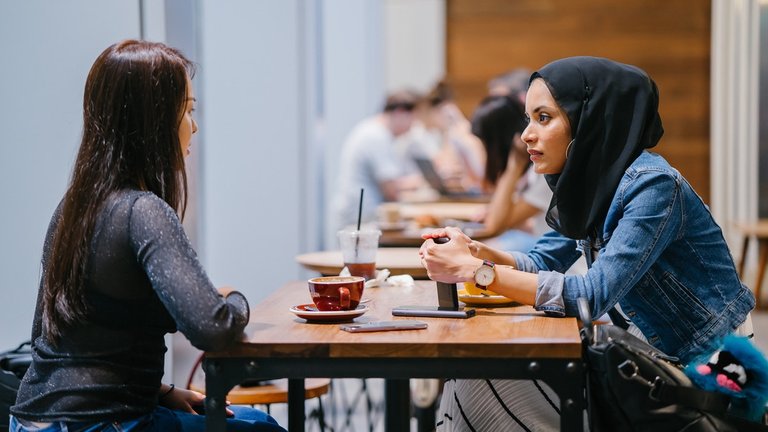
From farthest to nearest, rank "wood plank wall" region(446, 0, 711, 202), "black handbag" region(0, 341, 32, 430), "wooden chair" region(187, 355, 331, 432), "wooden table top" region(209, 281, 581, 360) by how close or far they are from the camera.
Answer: "wood plank wall" region(446, 0, 711, 202), "wooden chair" region(187, 355, 331, 432), "black handbag" region(0, 341, 32, 430), "wooden table top" region(209, 281, 581, 360)

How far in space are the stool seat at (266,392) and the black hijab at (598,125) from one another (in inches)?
35.3

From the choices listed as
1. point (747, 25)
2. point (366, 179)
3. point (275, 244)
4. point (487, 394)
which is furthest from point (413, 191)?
point (487, 394)

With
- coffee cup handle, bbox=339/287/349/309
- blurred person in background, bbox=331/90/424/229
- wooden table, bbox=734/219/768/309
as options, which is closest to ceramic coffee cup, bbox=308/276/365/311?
coffee cup handle, bbox=339/287/349/309

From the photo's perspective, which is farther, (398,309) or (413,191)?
(413,191)

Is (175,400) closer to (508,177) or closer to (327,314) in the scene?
(327,314)

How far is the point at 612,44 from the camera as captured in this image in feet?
33.4

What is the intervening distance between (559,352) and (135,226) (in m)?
0.74

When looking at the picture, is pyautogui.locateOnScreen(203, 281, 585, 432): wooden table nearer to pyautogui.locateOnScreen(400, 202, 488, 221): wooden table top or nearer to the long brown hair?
the long brown hair

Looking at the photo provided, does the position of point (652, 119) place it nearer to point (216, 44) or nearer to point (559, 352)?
point (559, 352)

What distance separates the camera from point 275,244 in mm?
4812

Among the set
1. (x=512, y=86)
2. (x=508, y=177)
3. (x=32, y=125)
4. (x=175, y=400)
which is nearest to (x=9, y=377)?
(x=175, y=400)

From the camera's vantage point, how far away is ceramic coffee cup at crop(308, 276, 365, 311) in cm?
193

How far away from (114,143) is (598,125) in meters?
0.99

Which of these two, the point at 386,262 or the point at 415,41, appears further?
the point at 415,41
